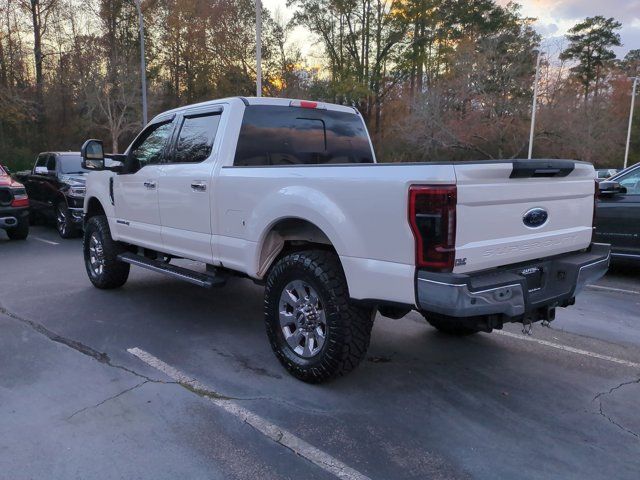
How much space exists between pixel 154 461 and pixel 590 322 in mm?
4451

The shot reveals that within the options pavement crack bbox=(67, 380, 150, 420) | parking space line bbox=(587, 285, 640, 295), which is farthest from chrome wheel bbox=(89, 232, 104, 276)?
parking space line bbox=(587, 285, 640, 295)

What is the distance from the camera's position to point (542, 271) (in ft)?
11.3

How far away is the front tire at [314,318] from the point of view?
3.45m

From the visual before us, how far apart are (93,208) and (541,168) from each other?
5.56 meters

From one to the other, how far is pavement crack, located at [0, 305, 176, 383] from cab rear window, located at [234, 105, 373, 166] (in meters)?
1.87

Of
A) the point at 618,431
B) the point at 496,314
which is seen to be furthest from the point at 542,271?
the point at 618,431

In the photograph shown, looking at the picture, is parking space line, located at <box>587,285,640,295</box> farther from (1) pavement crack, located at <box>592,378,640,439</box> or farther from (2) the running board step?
(2) the running board step

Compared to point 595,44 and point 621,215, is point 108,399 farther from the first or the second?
point 595,44

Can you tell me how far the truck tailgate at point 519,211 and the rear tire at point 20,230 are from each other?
9.91 m

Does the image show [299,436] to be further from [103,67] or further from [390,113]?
[390,113]

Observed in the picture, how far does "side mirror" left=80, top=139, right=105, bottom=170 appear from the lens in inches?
229

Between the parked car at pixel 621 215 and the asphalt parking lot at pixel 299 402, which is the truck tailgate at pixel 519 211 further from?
the parked car at pixel 621 215

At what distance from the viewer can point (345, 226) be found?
10.8 feet

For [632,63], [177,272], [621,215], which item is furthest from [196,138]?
[632,63]
